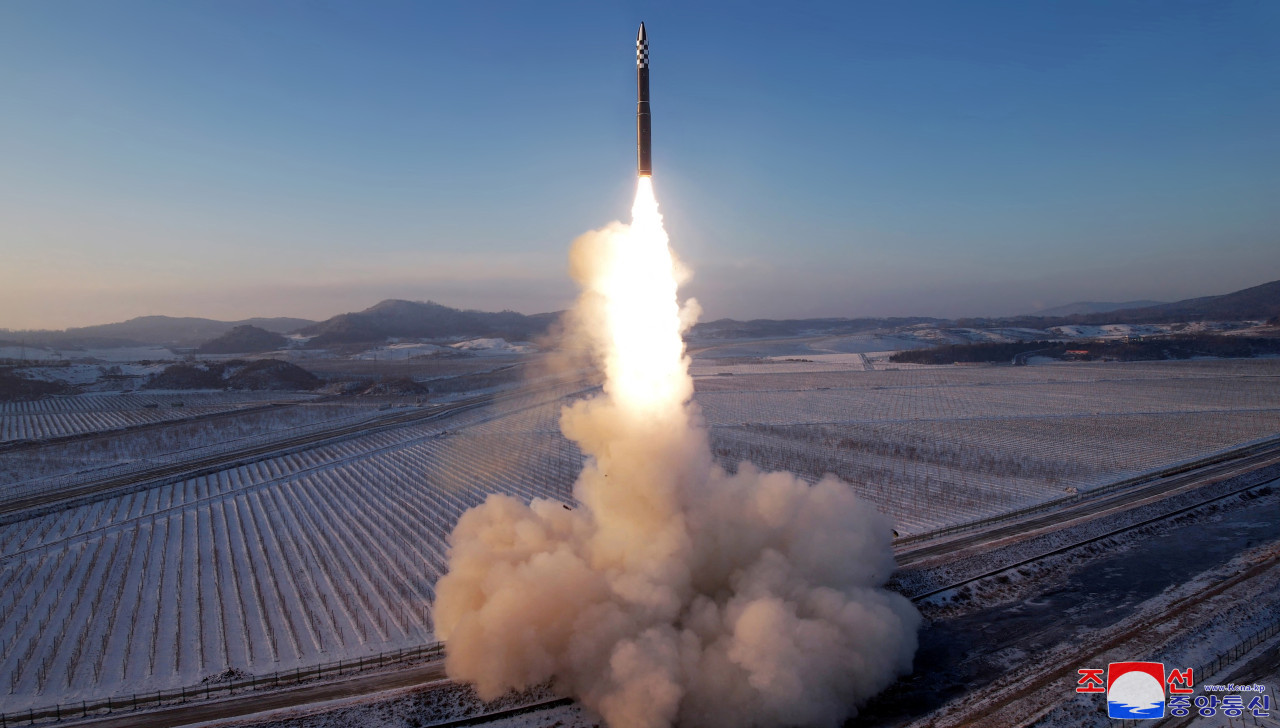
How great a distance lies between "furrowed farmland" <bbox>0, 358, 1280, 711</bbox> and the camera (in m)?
18.2

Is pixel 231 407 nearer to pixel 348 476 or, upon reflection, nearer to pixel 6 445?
pixel 6 445

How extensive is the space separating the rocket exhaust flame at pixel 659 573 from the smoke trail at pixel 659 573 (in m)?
0.04

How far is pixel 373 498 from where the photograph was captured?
3194 centimetres

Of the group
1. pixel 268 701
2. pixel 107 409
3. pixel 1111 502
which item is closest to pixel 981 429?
pixel 1111 502

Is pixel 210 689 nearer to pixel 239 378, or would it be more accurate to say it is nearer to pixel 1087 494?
pixel 1087 494

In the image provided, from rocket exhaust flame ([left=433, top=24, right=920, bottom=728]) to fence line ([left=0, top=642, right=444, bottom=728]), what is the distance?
1.23 metres

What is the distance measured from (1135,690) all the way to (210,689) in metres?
21.5

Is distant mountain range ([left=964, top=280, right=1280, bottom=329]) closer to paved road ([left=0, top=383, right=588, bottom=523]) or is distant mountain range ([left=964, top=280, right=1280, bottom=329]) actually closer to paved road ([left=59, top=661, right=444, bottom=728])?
paved road ([left=0, top=383, right=588, bottom=523])

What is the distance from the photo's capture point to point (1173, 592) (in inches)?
794

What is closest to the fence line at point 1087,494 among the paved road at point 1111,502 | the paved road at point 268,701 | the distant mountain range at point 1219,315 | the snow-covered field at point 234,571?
the paved road at point 1111,502

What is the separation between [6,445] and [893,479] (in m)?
58.2

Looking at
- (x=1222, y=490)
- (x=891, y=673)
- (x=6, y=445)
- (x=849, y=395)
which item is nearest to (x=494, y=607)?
(x=891, y=673)

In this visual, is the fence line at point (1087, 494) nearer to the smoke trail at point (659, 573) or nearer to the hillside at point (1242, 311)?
the smoke trail at point (659, 573)

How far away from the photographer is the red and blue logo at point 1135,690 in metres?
14.3
